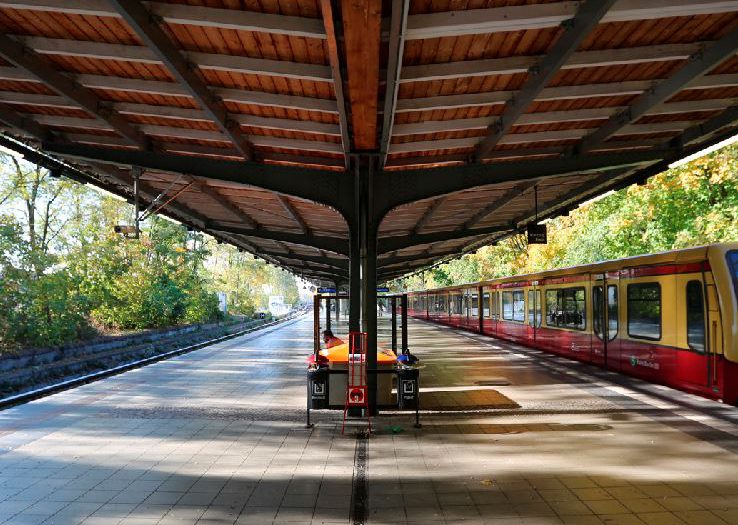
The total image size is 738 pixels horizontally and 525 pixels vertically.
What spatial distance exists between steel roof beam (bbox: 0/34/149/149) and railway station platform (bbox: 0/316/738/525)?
13.2ft

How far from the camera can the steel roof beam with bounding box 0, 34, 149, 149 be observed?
221 inches

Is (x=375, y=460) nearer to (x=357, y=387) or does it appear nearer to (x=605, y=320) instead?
(x=357, y=387)

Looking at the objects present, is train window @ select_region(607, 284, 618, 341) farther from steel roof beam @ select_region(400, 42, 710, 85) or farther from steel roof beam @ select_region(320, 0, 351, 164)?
steel roof beam @ select_region(400, 42, 710, 85)

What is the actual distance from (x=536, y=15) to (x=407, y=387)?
17.6 ft

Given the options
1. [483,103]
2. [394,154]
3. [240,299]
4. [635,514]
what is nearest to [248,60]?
[483,103]

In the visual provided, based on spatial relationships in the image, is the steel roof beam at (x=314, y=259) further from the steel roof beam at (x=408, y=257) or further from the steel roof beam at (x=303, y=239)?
the steel roof beam at (x=303, y=239)

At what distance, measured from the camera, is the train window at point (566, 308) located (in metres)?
15.0

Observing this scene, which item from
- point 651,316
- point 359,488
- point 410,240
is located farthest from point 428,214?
Answer: point 359,488

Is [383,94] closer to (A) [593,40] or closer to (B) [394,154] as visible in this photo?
(A) [593,40]

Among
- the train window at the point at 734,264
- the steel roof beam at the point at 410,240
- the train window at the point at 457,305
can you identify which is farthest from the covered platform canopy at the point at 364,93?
the train window at the point at 457,305

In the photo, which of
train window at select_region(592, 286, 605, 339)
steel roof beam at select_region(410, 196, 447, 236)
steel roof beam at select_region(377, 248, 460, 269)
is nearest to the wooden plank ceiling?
steel roof beam at select_region(410, 196, 447, 236)

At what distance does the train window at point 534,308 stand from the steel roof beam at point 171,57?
13041 millimetres

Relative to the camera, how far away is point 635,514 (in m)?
4.95

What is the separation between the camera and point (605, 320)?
13.4m
